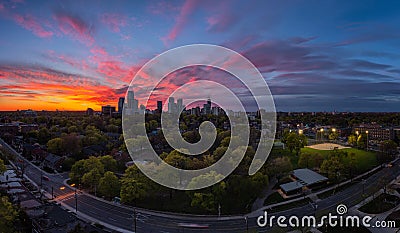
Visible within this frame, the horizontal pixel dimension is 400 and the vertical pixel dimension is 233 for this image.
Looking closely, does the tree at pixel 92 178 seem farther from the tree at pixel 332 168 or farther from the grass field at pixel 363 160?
the grass field at pixel 363 160

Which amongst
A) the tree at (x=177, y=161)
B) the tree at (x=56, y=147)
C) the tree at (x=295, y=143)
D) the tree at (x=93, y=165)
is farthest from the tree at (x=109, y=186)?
the tree at (x=295, y=143)

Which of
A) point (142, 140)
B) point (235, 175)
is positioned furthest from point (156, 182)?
point (142, 140)

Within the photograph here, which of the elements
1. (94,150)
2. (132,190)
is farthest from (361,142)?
(94,150)

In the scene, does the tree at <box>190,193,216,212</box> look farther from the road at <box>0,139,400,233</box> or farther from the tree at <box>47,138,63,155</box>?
the tree at <box>47,138,63,155</box>

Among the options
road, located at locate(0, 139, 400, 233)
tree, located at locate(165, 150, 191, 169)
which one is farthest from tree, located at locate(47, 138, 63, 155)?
tree, located at locate(165, 150, 191, 169)

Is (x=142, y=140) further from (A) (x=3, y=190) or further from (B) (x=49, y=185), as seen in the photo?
(A) (x=3, y=190)

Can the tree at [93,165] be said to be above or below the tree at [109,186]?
above

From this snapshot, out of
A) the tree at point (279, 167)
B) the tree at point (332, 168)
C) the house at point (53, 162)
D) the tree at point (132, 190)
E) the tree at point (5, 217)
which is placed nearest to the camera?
the tree at point (5, 217)

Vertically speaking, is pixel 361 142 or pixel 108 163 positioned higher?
pixel 361 142

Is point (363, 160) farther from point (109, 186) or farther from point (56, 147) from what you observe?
point (56, 147)
